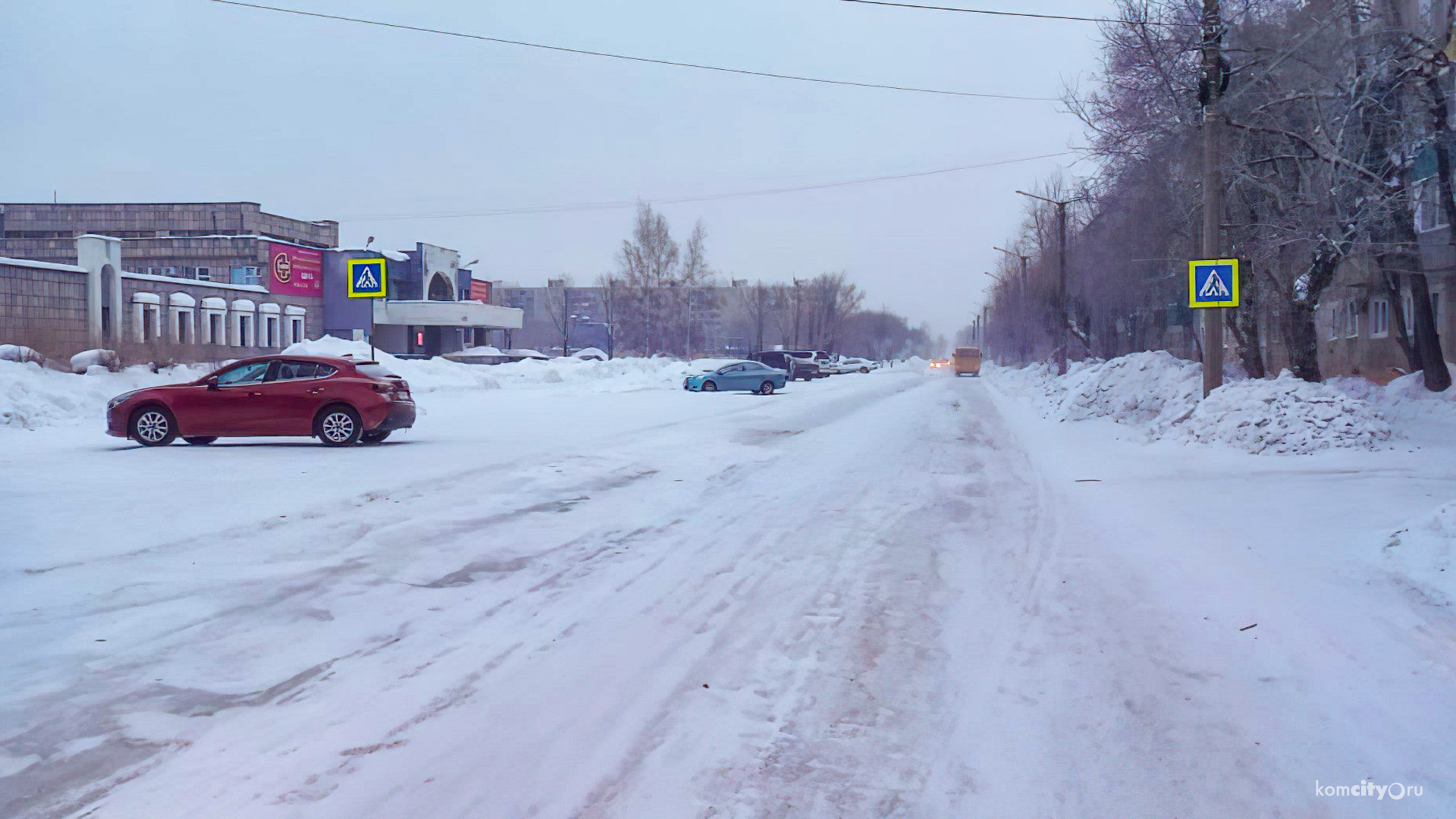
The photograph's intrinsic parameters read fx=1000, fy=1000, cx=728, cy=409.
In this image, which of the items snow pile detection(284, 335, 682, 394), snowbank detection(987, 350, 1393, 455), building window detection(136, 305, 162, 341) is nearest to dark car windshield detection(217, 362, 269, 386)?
snowbank detection(987, 350, 1393, 455)

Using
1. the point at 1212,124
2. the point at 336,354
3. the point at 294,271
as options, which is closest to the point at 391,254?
the point at 294,271

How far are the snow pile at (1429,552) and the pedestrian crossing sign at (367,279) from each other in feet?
69.9

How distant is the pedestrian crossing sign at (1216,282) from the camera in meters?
16.1

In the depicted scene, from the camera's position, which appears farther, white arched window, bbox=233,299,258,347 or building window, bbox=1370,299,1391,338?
white arched window, bbox=233,299,258,347

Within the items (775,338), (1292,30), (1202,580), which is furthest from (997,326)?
(1202,580)

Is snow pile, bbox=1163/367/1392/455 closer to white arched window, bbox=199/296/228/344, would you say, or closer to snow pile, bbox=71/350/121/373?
snow pile, bbox=71/350/121/373

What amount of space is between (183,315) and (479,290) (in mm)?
43523

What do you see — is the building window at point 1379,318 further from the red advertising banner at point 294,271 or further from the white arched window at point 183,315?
the red advertising banner at point 294,271

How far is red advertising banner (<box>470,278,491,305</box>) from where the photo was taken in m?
101

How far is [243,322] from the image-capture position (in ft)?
→ 220

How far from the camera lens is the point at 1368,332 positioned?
1280 inches

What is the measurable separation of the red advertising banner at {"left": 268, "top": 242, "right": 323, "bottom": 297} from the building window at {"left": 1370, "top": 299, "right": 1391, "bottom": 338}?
216ft

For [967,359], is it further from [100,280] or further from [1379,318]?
[100,280]

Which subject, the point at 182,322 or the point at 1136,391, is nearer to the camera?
the point at 1136,391
